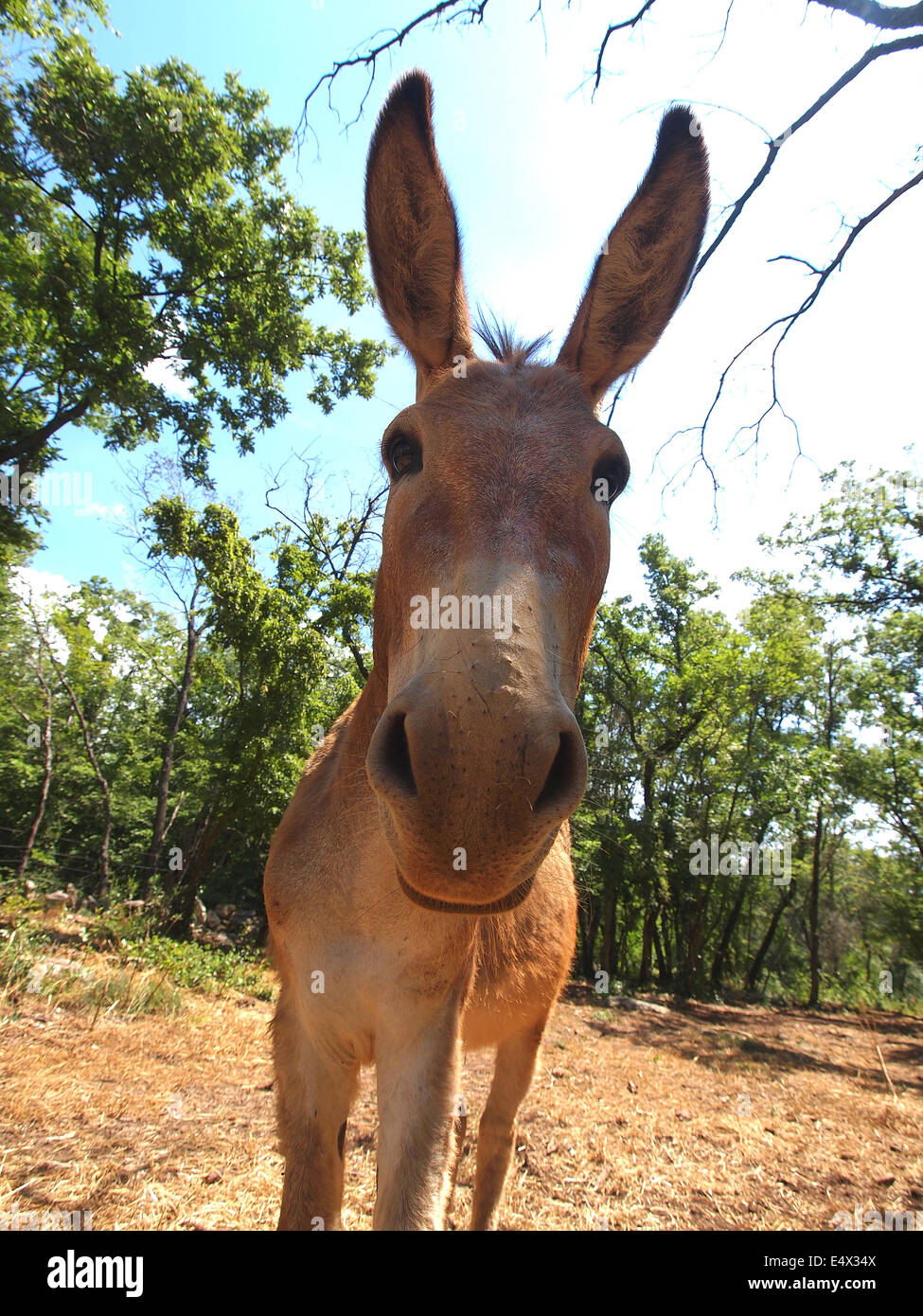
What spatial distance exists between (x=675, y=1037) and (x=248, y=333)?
18132mm

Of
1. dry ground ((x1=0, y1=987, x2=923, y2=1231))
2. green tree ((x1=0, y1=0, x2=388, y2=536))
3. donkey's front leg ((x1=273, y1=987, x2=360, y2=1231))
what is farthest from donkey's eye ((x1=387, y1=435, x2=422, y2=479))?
green tree ((x1=0, y1=0, x2=388, y2=536))

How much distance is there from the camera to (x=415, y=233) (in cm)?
277


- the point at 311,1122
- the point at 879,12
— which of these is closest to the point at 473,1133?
the point at 311,1122

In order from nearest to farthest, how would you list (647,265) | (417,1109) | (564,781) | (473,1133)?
(564,781) < (417,1109) < (647,265) < (473,1133)

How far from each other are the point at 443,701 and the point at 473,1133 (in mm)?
6292

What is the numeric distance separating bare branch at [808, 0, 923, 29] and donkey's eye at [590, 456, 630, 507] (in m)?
4.59

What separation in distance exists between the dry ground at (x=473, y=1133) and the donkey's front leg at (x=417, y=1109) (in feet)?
7.40

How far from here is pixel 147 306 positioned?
39.0 ft

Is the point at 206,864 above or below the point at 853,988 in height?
above

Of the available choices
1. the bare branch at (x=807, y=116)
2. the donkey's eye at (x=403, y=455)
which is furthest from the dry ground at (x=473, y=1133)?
the bare branch at (x=807, y=116)

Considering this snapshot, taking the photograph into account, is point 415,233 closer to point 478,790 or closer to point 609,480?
point 609,480
